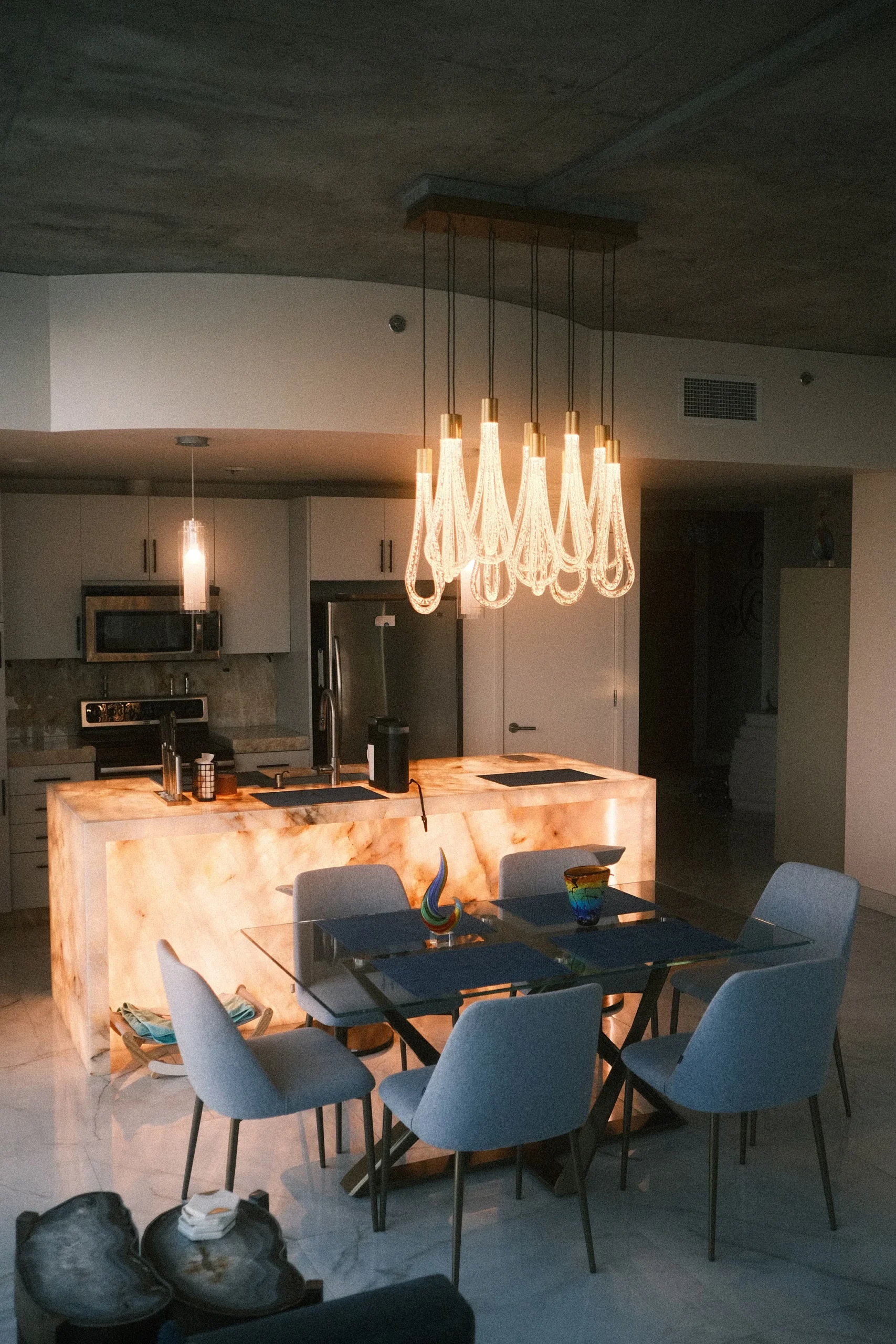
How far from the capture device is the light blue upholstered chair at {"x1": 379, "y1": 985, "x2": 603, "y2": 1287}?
112 inches

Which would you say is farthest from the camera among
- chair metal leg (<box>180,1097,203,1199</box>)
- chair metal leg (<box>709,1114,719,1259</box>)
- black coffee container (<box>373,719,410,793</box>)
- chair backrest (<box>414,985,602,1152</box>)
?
black coffee container (<box>373,719,410,793</box>)

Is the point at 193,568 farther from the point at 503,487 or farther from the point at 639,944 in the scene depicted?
the point at 639,944

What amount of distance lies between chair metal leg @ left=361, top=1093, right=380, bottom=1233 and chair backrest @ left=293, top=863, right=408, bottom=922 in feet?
2.47

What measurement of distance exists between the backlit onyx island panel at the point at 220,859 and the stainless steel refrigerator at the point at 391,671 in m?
1.49

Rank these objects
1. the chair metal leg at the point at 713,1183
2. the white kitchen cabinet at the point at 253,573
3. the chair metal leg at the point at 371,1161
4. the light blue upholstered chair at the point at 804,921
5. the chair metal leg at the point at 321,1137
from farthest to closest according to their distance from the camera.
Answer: the white kitchen cabinet at the point at 253,573, the light blue upholstered chair at the point at 804,921, the chair metal leg at the point at 321,1137, the chair metal leg at the point at 371,1161, the chair metal leg at the point at 713,1183

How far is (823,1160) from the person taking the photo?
337 cm

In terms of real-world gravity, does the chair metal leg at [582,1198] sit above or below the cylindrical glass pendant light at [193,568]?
below

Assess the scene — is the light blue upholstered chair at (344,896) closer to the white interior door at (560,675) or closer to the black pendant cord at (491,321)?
the black pendant cord at (491,321)

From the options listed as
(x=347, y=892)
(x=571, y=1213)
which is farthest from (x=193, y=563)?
(x=571, y=1213)

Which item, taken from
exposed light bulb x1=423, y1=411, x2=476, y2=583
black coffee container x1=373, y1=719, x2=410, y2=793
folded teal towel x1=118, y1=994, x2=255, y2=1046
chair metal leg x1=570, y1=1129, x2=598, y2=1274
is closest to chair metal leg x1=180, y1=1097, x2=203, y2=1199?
folded teal towel x1=118, y1=994, x2=255, y2=1046

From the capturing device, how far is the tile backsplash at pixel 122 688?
22.7 ft

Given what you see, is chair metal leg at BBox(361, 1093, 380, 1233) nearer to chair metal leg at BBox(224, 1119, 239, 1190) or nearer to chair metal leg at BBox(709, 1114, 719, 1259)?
chair metal leg at BBox(224, 1119, 239, 1190)

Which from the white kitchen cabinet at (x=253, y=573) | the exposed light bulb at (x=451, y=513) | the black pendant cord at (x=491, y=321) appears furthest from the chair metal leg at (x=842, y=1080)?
the white kitchen cabinet at (x=253, y=573)

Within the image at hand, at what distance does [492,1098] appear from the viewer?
2906 mm
